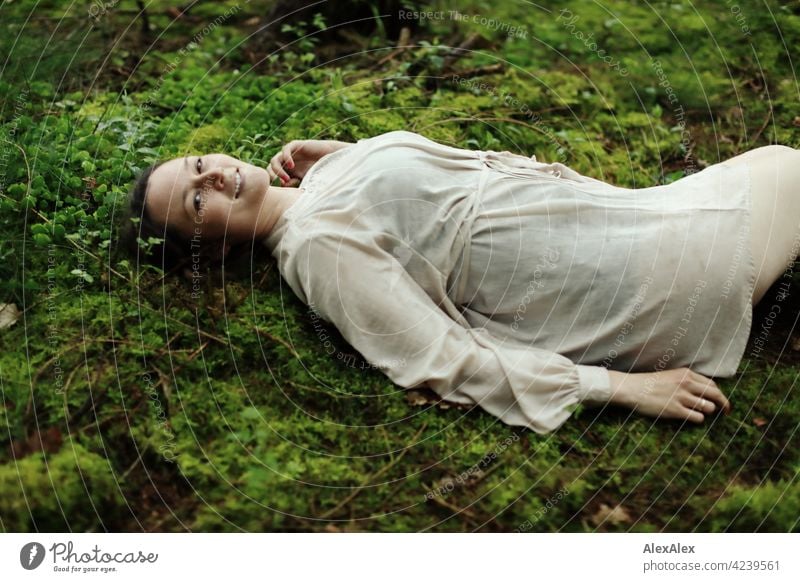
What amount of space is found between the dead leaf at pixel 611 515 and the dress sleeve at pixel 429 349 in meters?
0.26

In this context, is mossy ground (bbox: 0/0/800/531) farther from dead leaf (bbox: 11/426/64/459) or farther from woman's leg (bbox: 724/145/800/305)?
woman's leg (bbox: 724/145/800/305)

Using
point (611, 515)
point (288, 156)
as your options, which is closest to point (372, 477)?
point (611, 515)

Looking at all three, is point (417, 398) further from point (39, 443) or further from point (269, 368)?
point (39, 443)

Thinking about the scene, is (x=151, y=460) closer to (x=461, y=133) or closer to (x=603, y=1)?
(x=461, y=133)

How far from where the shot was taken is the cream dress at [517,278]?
7.45 ft

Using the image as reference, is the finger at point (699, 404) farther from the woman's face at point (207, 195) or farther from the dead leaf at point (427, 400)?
the woman's face at point (207, 195)

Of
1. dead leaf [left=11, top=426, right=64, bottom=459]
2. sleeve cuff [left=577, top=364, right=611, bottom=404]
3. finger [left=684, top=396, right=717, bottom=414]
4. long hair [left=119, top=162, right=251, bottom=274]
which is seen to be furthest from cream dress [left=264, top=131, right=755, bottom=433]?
dead leaf [left=11, top=426, right=64, bottom=459]

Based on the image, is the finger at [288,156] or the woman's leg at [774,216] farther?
the finger at [288,156]

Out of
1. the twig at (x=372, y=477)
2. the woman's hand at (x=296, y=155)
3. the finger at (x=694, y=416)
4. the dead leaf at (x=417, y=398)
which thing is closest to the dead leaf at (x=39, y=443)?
the twig at (x=372, y=477)

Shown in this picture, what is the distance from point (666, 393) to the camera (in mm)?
2316

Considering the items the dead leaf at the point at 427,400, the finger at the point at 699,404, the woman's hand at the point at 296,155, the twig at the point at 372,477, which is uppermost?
the woman's hand at the point at 296,155

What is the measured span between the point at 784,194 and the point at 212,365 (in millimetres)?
1786

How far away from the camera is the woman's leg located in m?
2.36

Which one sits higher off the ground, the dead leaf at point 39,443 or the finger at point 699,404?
the dead leaf at point 39,443
